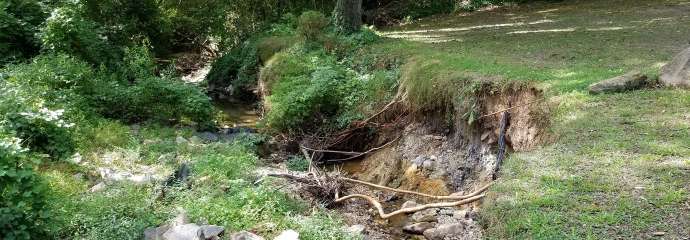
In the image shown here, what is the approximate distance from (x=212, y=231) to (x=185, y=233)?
0.24 metres

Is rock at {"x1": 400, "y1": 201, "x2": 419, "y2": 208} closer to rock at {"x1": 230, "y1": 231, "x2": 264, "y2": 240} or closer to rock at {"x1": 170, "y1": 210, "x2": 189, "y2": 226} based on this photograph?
rock at {"x1": 230, "y1": 231, "x2": 264, "y2": 240}

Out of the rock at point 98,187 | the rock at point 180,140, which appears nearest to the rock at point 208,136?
the rock at point 180,140

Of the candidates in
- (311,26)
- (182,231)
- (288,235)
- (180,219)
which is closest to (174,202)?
(180,219)

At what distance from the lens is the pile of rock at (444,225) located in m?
5.62

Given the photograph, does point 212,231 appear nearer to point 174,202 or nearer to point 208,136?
point 174,202

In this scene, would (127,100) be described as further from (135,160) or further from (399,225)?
(399,225)

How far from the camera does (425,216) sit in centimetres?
630

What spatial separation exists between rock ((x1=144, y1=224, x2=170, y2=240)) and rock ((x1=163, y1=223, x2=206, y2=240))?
2.7 inches

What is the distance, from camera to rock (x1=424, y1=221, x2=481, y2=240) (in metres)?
5.58

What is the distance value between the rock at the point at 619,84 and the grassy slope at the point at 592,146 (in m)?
0.13

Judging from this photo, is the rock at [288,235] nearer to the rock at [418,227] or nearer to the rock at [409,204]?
the rock at [418,227]

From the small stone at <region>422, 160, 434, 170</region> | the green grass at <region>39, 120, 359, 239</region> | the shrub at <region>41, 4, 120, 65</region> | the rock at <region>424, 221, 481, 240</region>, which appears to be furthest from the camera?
the shrub at <region>41, 4, 120, 65</region>

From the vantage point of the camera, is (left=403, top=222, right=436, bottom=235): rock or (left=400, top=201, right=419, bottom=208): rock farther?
(left=400, top=201, right=419, bottom=208): rock

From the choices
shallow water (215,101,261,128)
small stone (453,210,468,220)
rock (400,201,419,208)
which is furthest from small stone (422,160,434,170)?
shallow water (215,101,261,128)
